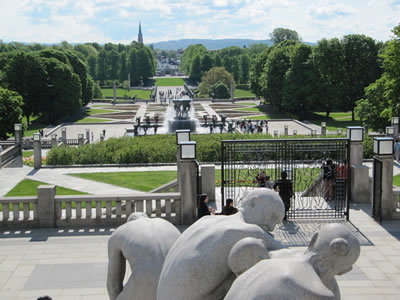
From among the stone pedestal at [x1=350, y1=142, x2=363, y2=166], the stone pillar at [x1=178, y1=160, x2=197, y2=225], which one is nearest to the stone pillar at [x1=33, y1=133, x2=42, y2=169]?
the stone pillar at [x1=178, y1=160, x2=197, y2=225]

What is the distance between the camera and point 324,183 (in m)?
19.2

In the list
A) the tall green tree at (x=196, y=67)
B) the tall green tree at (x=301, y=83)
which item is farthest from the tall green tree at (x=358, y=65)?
the tall green tree at (x=196, y=67)

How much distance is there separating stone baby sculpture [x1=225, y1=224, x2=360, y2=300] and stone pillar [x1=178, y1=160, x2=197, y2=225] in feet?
38.7

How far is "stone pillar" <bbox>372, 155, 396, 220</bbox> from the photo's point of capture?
52.9 feet

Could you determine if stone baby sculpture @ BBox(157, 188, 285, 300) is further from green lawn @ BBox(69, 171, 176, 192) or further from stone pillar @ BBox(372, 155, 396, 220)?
green lawn @ BBox(69, 171, 176, 192)

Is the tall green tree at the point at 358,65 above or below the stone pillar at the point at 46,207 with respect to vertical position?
above

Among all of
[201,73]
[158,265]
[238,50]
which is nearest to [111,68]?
[201,73]

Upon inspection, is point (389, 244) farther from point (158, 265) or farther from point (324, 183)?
point (158, 265)

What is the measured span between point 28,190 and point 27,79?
46759 mm

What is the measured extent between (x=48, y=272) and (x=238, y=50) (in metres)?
190

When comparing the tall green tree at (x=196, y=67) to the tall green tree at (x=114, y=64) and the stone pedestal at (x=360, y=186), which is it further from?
the stone pedestal at (x=360, y=186)

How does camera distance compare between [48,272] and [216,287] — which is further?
[48,272]

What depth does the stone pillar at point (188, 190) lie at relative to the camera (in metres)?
15.7

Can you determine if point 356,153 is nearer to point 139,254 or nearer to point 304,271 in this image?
point 139,254
